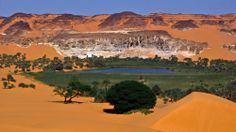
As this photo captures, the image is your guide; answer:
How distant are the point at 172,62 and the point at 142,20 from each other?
8763 cm

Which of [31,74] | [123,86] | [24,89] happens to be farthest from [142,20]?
[123,86]

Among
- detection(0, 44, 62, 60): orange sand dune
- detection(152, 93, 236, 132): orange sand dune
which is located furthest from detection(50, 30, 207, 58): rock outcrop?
detection(152, 93, 236, 132): orange sand dune

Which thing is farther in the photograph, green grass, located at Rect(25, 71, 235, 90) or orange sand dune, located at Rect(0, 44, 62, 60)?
orange sand dune, located at Rect(0, 44, 62, 60)

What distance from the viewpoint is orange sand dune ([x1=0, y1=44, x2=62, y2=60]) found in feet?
427

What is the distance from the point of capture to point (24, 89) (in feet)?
200

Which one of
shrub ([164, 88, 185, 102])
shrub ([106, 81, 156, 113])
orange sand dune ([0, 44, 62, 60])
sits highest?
orange sand dune ([0, 44, 62, 60])

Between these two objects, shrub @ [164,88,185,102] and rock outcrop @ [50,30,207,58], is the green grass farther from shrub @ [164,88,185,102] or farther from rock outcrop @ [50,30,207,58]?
rock outcrop @ [50,30,207,58]

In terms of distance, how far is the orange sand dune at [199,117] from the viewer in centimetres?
2720

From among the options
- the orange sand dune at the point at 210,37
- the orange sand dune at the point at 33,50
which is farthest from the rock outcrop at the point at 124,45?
the orange sand dune at the point at 210,37

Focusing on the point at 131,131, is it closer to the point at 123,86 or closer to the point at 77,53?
the point at 123,86

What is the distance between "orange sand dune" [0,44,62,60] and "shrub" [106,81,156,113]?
89.6 metres

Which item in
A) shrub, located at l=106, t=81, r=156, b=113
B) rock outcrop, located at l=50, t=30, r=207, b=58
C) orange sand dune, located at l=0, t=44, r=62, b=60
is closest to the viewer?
shrub, located at l=106, t=81, r=156, b=113

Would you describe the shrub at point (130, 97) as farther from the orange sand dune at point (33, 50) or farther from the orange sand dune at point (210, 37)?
the orange sand dune at point (210, 37)

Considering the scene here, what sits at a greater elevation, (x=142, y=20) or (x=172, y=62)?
(x=142, y=20)
